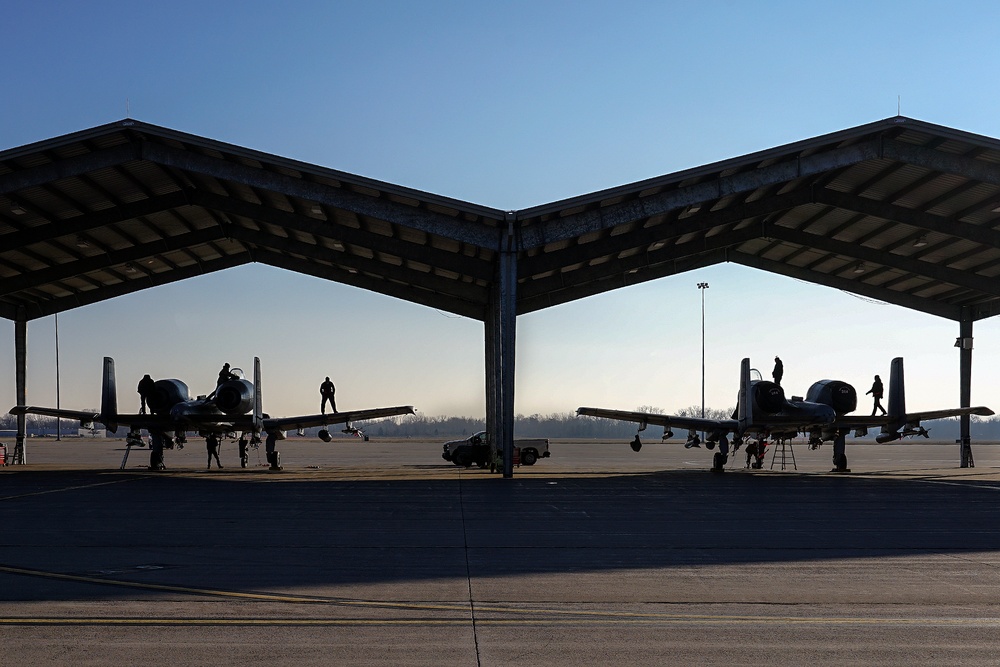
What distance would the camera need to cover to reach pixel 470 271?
36.9 meters

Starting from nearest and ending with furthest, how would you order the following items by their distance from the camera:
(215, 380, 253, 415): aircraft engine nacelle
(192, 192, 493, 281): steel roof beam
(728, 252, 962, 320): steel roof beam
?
1. (192, 192, 493, 281): steel roof beam
2. (215, 380, 253, 415): aircraft engine nacelle
3. (728, 252, 962, 320): steel roof beam

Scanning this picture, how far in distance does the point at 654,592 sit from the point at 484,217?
73.4ft

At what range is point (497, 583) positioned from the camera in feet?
32.6

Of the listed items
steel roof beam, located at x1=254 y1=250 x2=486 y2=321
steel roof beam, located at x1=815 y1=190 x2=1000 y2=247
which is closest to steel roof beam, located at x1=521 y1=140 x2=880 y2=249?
steel roof beam, located at x1=815 y1=190 x2=1000 y2=247

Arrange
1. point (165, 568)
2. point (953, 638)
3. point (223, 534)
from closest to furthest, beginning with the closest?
1. point (953, 638)
2. point (165, 568)
3. point (223, 534)

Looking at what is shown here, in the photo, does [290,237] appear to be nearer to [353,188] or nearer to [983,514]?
[353,188]

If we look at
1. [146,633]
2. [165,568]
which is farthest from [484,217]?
[146,633]

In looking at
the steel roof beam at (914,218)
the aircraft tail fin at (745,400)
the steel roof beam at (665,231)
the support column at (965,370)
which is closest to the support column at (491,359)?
the steel roof beam at (665,231)

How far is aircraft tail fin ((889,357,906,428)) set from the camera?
3666 centimetres

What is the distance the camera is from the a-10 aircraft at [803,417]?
34312 mm

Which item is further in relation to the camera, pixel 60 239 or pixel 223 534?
pixel 60 239

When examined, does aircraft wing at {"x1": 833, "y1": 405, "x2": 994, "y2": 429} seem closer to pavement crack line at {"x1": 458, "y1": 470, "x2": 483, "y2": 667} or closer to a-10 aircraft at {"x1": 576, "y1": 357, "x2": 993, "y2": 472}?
a-10 aircraft at {"x1": 576, "y1": 357, "x2": 993, "y2": 472}

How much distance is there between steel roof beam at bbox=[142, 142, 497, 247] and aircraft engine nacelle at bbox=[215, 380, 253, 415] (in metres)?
8.89

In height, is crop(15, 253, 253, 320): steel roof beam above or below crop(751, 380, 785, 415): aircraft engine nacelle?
above
